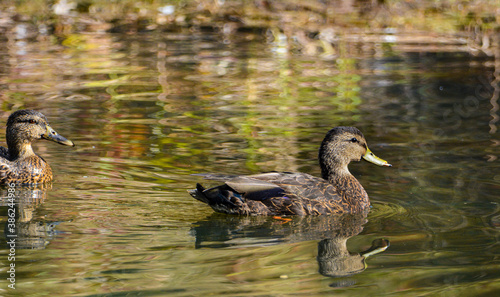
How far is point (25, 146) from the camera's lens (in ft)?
26.3

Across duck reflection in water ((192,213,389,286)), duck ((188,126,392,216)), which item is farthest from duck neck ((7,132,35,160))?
duck reflection in water ((192,213,389,286))

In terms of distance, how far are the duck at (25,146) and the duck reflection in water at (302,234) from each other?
205cm

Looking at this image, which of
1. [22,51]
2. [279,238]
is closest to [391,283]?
[279,238]

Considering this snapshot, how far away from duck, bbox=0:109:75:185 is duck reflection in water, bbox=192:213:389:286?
205 centimetres

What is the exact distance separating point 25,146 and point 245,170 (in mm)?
2275

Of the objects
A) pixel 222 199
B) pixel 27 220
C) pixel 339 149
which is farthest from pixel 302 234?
pixel 27 220

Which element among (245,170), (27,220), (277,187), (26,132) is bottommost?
(245,170)

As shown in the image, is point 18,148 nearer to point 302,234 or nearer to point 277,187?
point 277,187

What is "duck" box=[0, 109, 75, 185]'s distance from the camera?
25.0 feet

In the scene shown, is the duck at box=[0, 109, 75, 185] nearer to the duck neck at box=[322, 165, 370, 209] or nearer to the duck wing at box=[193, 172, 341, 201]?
the duck wing at box=[193, 172, 341, 201]

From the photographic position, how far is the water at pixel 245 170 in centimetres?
516

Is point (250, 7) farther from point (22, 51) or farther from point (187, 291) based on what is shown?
point (187, 291)

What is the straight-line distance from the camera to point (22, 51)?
16.8 m

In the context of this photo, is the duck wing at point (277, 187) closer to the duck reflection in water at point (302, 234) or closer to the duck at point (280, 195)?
the duck at point (280, 195)
